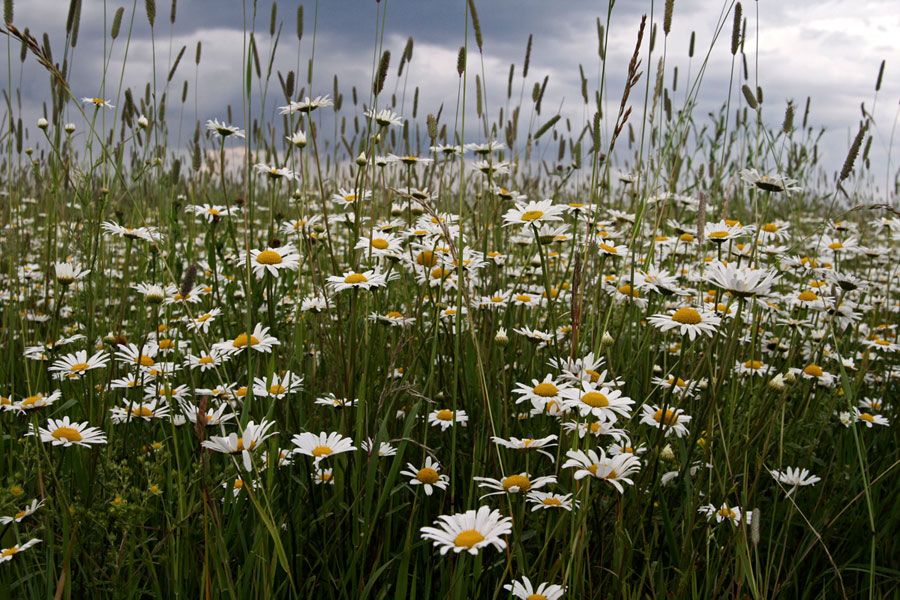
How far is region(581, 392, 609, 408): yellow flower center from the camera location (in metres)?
1.17

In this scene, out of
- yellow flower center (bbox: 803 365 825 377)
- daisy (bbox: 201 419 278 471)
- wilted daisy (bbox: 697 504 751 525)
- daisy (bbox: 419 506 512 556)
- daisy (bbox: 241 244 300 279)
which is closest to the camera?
daisy (bbox: 419 506 512 556)

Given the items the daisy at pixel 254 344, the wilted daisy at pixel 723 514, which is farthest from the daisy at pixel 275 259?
the wilted daisy at pixel 723 514

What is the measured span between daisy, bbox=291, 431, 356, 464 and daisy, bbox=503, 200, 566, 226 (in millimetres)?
723

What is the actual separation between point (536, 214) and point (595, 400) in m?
0.71

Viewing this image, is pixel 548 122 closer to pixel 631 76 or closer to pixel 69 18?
pixel 631 76

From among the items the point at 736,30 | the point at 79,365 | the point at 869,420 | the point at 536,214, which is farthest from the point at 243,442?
the point at 869,420

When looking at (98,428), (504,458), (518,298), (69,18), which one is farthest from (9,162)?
(504,458)

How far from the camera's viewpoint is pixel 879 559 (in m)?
1.62

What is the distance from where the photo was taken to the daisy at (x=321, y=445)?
127 centimetres

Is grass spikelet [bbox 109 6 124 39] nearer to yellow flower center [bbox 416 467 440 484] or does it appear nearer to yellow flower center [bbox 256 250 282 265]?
yellow flower center [bbox 256 250 282 265]

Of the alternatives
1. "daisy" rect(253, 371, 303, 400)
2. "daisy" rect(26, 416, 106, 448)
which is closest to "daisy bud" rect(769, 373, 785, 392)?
"daisy" rect(253, 371, 303, 400)

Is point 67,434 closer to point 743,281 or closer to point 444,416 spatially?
point 444,416

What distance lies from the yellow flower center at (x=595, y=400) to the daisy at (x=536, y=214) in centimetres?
59

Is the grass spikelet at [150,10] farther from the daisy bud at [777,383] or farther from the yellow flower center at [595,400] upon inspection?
the daisy bud at [777,383]
